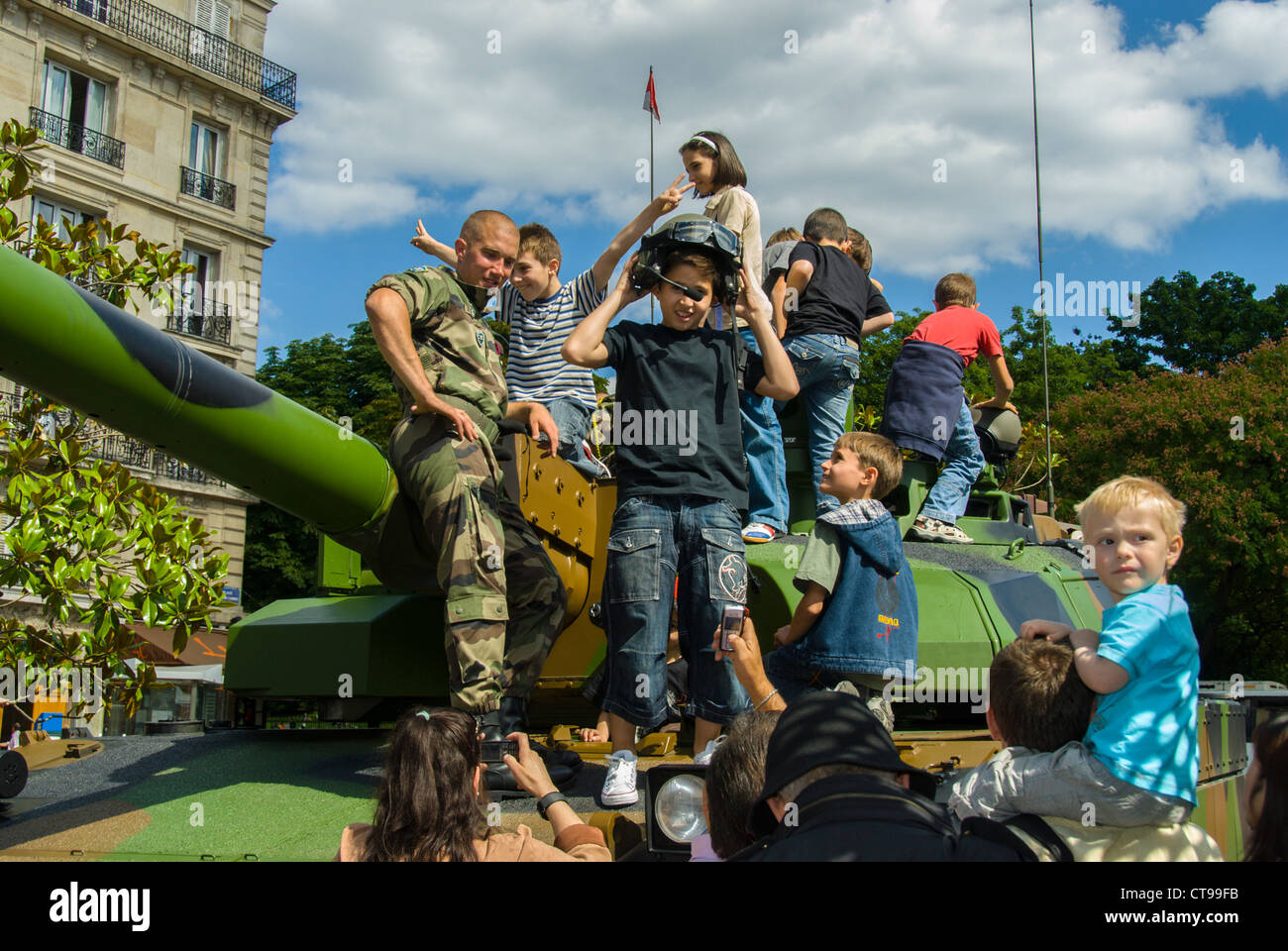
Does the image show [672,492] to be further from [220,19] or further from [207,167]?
[220,19]

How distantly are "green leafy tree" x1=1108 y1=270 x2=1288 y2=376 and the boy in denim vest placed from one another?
1370 inches

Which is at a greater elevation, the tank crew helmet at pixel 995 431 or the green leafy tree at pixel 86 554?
the tank crew helmet at pixel 995 431

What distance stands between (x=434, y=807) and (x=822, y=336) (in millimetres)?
3960

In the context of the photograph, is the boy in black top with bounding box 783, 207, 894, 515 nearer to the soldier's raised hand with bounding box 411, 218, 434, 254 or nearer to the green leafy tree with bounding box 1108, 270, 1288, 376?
the soldier's raised hand with bounding box 411, 218, 434, 254

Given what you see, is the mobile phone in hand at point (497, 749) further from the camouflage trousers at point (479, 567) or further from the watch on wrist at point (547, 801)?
the watch on wrist at point (547, 801)

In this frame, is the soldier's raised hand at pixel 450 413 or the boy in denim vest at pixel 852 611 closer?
the boy in denim vest at pixel 852 611

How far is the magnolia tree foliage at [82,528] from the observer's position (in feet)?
25.3

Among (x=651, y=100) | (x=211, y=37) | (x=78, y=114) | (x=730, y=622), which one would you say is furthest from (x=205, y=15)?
(x=730, y=622)

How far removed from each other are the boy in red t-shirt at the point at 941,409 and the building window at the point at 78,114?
72.2 ft

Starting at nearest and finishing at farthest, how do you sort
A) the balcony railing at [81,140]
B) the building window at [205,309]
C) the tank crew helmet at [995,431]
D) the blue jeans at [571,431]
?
the blue jeans at [571,431], the tank crew helmet at [995,431], the balcony railing at [81,140], the building window at [205,309]

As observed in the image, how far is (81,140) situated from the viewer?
80.7 feet

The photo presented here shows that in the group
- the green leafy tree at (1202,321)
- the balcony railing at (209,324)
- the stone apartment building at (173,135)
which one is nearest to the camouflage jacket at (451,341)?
the stone apartment building at (173,135)

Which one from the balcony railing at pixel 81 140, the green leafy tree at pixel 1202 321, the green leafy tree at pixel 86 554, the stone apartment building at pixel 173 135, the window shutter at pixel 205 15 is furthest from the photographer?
the green leafy tree at pixel 1202 321

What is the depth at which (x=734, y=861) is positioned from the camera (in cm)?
223
